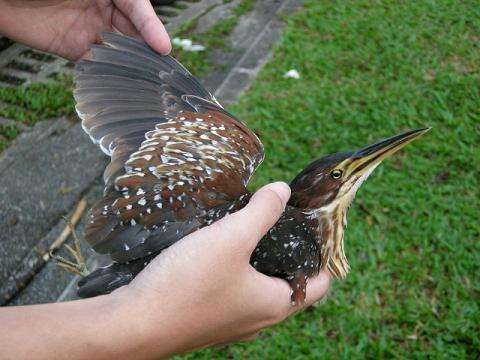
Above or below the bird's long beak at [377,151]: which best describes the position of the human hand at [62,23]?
above

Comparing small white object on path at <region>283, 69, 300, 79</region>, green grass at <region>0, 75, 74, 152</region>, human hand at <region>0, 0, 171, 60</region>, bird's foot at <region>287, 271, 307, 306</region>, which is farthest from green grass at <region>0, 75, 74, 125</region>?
bird's foot at <region>287, 271, 307, 306</region>

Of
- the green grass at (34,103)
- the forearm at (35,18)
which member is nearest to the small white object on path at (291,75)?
the green grass at (34,103)

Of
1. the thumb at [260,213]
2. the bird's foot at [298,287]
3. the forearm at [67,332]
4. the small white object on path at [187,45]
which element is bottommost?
the small white object on path at [187,45]

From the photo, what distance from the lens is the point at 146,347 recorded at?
1761mm

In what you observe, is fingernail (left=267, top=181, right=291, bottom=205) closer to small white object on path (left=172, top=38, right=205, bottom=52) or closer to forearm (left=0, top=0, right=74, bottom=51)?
forearm (left=0, top=0, right=74, bottom=51)

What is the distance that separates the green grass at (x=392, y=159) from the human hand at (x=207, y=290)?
131 cm

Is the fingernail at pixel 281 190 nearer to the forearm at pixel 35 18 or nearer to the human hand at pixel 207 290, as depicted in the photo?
the human hand at pixel 207 290

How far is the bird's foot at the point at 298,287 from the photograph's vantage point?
7.35 ft

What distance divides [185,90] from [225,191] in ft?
2.25

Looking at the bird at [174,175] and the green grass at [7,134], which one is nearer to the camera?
the bird at [174,175]

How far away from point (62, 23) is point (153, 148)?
100 cm

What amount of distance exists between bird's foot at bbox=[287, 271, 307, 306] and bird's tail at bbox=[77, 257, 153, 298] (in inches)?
22.2

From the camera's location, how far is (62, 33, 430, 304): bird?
2221 millimetres

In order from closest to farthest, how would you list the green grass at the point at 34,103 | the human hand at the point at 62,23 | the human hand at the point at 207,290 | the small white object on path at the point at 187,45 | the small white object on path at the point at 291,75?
1. the human hand at the point at 207,290
2. the human hand at the point at 62,23
3. the green grass at the point at 34,103
4. the small white object on path at the point at 291,75
5. the small white object on path at the point at 187,45
